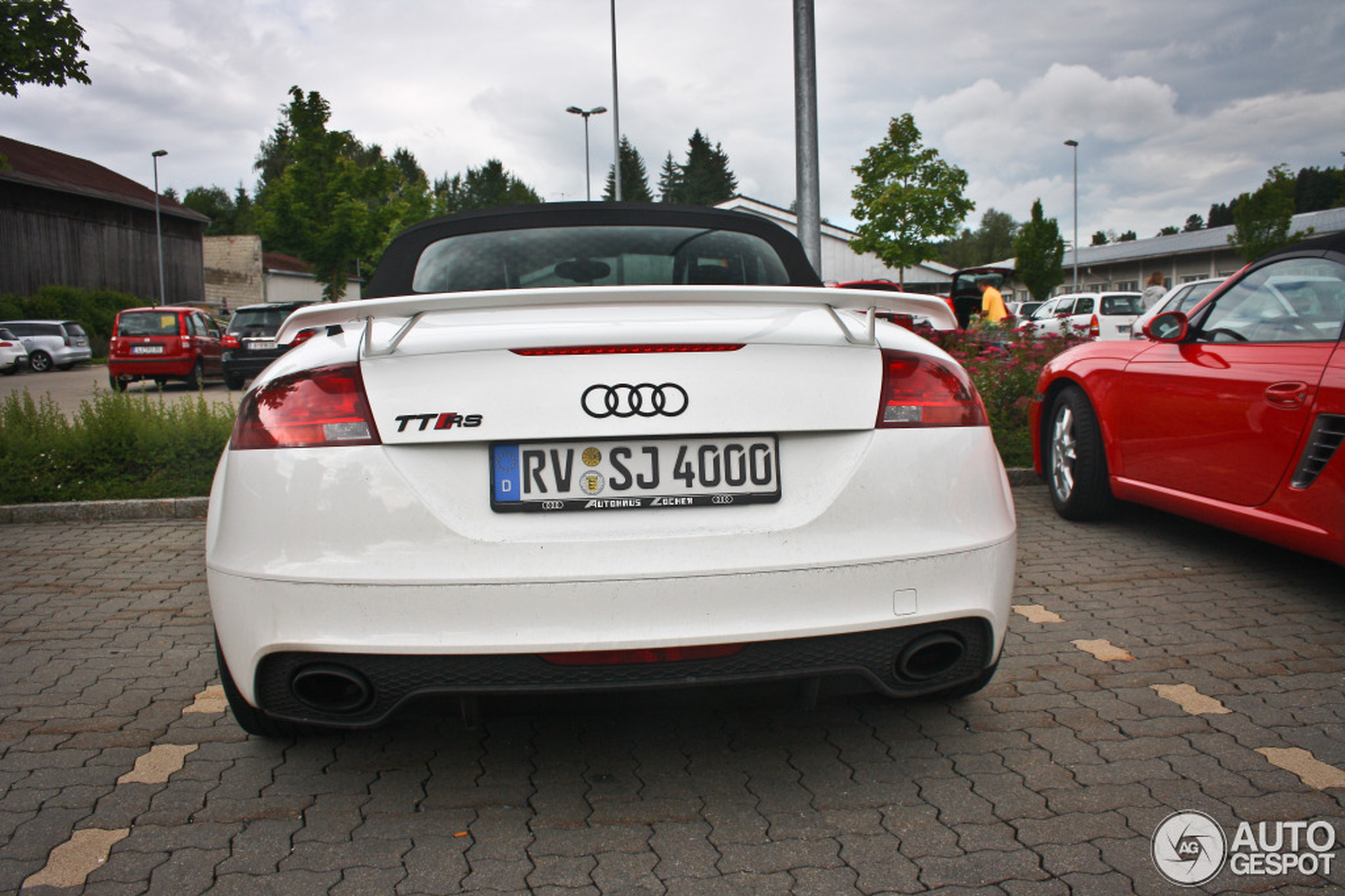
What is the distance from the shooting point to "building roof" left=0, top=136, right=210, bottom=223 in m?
47.8

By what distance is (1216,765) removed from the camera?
2.73 metres

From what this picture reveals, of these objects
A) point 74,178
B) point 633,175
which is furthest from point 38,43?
point 633,175

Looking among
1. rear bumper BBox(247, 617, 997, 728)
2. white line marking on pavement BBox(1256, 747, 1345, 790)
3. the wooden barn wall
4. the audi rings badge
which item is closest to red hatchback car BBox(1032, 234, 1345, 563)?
white line marking on pavement BBox(1256, 747, 1345, 790)

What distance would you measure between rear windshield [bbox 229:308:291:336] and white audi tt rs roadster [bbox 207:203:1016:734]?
1957 cm

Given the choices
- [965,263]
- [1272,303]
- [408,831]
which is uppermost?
[965,263]

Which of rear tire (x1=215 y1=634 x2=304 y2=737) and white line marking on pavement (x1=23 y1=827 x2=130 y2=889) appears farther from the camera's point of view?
rear tire (x1=215 y1=634 x2=304 y2=737)

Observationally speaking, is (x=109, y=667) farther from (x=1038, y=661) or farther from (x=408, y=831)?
(x=1038, y=661)

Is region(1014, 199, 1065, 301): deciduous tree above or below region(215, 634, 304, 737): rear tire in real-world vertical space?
above

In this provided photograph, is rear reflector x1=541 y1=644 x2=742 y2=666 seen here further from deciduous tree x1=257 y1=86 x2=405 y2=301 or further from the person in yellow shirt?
deciduous tree x1=257 y1=86 x2=405 y2=301

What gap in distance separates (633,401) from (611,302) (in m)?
0.41

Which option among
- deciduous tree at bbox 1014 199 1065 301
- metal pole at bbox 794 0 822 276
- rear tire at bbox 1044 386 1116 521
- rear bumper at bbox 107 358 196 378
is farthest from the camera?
deciduous tree at bbox 1014 199 1065 301

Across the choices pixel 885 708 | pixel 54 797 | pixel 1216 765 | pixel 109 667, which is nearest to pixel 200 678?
pixel 109 667

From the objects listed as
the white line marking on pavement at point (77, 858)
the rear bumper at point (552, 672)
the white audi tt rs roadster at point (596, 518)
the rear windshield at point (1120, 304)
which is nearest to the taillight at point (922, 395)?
the white audi tt rs roadster at point (596, 518)

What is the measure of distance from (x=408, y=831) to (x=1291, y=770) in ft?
7.19
